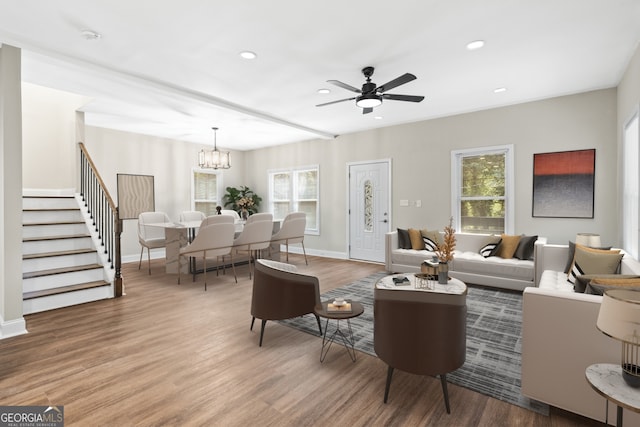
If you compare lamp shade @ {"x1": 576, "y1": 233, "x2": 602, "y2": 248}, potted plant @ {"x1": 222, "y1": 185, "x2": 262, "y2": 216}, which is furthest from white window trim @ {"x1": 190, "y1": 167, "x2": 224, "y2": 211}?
lamp shade @ {"x1": 576, "y1": 233, "x2": 602, "y2": 248}

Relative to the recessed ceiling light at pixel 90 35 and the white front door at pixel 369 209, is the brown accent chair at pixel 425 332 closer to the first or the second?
the recessed ceiling light at pixel 90 35

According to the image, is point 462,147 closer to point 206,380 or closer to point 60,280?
point 206,380

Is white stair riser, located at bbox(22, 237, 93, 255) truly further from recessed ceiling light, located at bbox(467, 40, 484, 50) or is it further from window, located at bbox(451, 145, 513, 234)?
window, located at bbox(451, 145, 513, 234)

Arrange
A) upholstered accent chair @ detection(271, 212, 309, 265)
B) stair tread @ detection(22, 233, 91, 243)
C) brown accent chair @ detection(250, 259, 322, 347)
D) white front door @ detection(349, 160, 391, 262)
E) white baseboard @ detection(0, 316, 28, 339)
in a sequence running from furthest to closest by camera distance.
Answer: white front door @ detection(349, 160, 391, 262) < upholstered accent chair @ detection(271, 212, 309, 265) < stair tread @ detection(22, 233, 91, 243) < white baseboard @ detection(0, 316, 28, 339) < brown accent chair @ detection(250, 259, 322, 347)

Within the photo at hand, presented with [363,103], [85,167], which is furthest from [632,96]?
[85,167]

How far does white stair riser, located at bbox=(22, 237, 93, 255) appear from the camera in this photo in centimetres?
416

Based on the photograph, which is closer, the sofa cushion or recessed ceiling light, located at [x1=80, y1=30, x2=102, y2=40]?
recessed ceiling light, located at [x1=80, y1=30, x2=102, y2=40]

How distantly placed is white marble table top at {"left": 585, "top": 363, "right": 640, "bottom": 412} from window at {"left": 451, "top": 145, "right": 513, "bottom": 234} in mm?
4005

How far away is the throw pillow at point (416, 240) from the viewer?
5.51 m

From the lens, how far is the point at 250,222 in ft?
18.2

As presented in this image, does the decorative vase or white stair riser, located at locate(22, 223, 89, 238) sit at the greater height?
white stair riser, located at locate(22, 223, 89, 238)

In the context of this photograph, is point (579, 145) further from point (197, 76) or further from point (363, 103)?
point (197, 76)

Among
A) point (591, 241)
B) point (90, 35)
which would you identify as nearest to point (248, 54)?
point (90, 35)

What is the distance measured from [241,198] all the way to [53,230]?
4.32 metres
